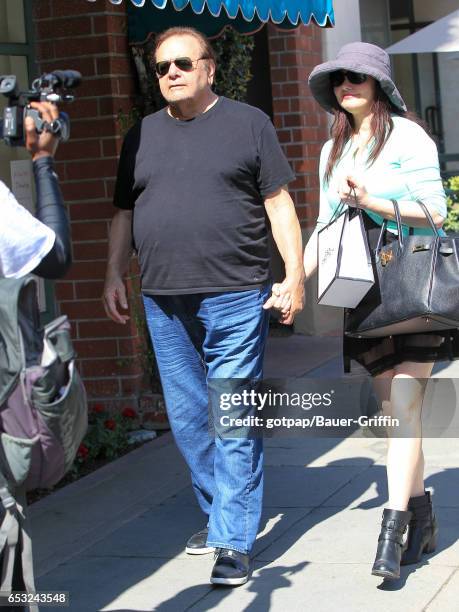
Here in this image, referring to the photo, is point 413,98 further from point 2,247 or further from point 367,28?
point 2,247

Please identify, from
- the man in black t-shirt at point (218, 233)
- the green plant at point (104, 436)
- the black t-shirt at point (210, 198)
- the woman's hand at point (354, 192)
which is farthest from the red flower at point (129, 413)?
the woman's hand at point (354, 192)

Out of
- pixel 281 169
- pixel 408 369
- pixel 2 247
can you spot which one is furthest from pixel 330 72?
pixel 2 247

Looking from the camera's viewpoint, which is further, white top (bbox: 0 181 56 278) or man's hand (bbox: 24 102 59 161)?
man's hand (bbox: 24 102 59 161)

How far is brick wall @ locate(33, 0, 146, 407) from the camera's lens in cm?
709

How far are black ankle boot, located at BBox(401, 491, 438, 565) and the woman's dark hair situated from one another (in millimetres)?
1332

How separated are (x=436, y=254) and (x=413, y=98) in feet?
32.6

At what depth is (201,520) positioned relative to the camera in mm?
5633

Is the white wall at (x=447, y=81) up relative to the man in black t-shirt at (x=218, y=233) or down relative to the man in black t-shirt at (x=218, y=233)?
up

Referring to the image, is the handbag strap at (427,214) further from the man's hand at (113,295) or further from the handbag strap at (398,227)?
the man's hand at (113,295)

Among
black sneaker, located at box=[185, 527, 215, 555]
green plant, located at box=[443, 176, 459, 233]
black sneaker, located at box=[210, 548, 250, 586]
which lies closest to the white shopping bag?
black sneaker, located at box=[210, 548, 250, 586]

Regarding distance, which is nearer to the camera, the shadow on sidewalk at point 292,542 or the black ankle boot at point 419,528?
the shadow on sidewalk at point 292,542

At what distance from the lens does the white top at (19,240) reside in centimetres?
316

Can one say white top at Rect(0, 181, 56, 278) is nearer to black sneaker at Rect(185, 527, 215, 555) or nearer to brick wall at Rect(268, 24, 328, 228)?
black sneaker at Rect(185, 527, 215, 555)

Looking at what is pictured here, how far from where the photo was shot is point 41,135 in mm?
3330
